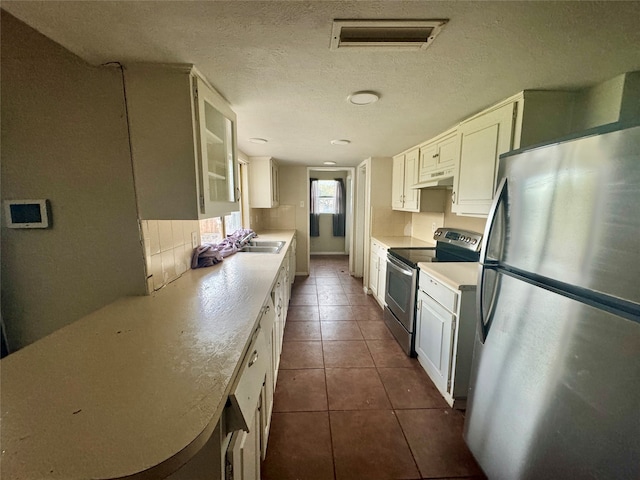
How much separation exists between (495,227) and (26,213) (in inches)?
90.2

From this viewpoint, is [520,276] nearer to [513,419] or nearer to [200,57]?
[513,419]

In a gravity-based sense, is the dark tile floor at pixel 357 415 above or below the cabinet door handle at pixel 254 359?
below

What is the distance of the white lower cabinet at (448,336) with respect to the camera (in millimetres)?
1717

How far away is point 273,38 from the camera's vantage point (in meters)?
1.02

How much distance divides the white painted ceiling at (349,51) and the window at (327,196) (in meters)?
4.82

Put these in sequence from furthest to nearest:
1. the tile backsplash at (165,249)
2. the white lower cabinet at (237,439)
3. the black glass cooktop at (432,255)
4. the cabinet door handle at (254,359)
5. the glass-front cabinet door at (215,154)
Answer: the black glass cooktop at (432,255) < the tile backsplash at (165,249) < the glass-front cabinet door at (215,154) < the cabinet door handle at (254,359) < the white lower cabinet at (237,439)

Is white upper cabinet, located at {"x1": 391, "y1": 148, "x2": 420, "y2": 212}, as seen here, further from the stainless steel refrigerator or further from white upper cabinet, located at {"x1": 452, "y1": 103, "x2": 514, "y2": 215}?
the stainless steel refrigerator

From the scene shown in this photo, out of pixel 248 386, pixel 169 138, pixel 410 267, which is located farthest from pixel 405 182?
pixel 248 386

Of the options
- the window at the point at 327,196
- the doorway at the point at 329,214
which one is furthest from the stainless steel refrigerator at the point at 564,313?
the window at the point at 327,196

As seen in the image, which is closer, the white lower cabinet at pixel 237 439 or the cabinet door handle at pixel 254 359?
the white lower cabinet at pixel 237 439

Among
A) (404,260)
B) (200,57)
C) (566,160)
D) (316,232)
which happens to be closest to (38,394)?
(200,57)

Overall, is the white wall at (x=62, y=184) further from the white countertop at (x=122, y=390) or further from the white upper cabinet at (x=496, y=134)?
the white upper cabinet at (x=496, y=134)

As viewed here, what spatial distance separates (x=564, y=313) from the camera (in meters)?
0.91

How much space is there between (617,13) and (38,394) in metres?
2.12
